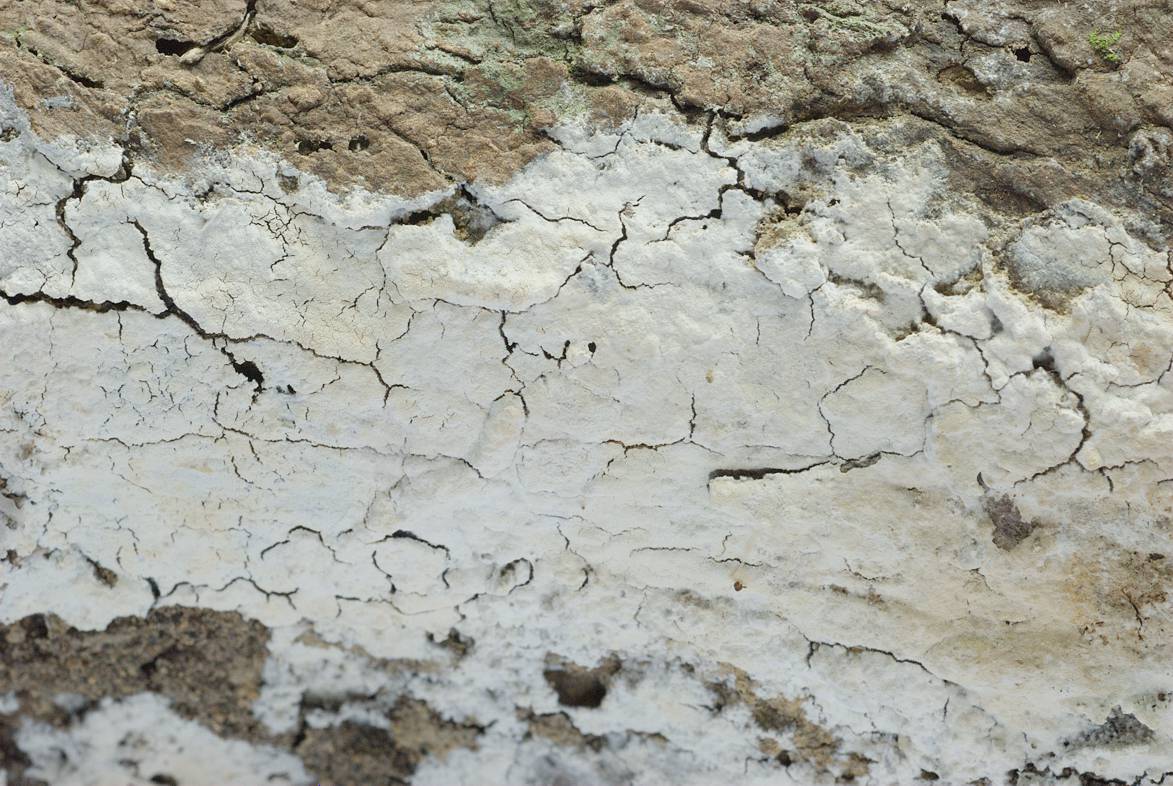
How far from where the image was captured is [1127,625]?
2.17 meters

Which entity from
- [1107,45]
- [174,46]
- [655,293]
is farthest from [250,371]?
[1107,45]

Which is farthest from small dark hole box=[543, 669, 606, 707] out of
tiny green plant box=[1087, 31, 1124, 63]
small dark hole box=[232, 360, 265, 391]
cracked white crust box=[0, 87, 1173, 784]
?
tiny green plant box=[1087, 31, 1124, 63]

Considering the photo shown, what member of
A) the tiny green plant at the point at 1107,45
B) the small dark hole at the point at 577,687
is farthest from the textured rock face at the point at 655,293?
the small dark hole at the point at 577,687

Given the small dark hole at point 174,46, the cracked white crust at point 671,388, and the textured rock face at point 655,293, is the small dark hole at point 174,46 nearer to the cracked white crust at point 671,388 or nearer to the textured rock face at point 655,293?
the textured rock face at point 655,293

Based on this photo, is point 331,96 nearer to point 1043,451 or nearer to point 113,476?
point 113,476

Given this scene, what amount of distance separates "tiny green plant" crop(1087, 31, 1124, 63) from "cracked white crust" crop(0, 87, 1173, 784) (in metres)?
0.34

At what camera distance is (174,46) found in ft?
7.08

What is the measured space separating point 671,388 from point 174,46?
134 centimetres

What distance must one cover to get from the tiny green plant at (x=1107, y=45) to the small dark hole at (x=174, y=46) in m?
1.99

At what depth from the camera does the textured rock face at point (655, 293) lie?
2.07m

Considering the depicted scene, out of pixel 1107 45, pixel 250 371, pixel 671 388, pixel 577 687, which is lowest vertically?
pixel 577 687

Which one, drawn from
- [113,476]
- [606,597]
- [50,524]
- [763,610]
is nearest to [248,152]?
[113,476]

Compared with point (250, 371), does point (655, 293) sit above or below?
above

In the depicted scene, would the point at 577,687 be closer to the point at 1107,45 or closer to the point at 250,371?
the point at 250,371
